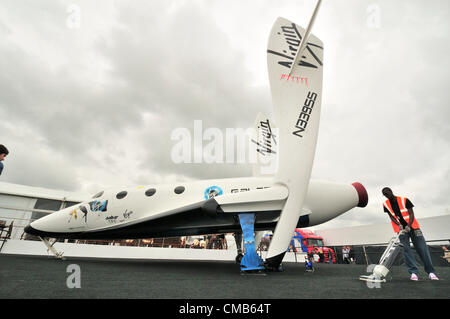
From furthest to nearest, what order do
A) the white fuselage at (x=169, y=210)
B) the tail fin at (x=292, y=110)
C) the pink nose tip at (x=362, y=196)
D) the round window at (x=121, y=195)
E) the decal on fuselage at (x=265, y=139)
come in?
the decal on fuselage at (x=265, y=139)
the round window at (x=121, y=195)
the pink nose tip at (x=362, y=196)
the white fuselage at (x=169, y=210)
the tail fin at (x=292, y=110)

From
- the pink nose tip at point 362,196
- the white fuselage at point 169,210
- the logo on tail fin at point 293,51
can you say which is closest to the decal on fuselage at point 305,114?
the logo on tail fin at point 293,51

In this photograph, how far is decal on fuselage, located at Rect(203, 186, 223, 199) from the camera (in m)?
6.26

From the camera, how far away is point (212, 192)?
6332mm

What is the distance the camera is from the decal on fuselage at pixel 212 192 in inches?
246

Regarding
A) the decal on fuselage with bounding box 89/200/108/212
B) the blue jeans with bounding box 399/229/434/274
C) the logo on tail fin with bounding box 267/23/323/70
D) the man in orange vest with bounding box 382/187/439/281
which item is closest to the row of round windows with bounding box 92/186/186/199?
the decal on fuselage with bounding box 89/200/108/212

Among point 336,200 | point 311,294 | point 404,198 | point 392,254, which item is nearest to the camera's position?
point 311,294

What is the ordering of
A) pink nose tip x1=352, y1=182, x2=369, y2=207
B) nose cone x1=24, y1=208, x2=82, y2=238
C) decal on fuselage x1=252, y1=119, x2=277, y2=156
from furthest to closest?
1. decal on fuselage x1=252, y1=119, x2=277, y2=156
2. nose cone x1=24, y1=208, x2=82, y2=238
3. pink nose tip x1=352, y1=182, x2=369, y2=207

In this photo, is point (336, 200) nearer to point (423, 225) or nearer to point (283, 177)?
point (283, 177)

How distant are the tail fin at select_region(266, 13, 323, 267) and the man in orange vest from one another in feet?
5.35

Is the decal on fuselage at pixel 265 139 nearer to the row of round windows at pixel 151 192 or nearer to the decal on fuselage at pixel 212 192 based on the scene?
→ the decal on fuselage at pixel 212 192

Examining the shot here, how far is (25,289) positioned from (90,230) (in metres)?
5.51

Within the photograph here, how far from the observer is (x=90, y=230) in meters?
7.16

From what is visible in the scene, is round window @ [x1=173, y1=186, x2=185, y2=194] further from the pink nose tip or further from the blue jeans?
the blue jeans
